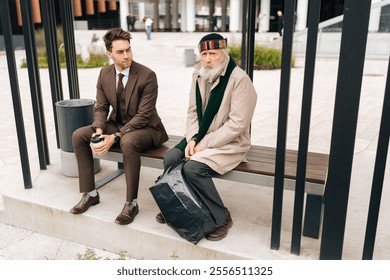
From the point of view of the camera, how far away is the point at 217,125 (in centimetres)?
317

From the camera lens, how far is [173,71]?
14.8m

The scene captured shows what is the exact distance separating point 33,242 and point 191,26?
39729mm

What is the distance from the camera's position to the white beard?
3.05 meters

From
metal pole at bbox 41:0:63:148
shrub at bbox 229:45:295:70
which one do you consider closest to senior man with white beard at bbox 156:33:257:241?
metal pole at bbox 41:0:63:148

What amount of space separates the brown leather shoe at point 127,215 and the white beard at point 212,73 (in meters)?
1.24

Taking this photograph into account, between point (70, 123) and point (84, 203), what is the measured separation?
1.07 m

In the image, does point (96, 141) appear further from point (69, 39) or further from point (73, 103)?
point (69, 39)

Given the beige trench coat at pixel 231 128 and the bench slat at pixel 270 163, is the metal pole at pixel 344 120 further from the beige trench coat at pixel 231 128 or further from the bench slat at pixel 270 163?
the beige trench coat at pixel 231 128

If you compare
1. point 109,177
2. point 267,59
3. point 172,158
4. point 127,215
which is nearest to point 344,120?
point 172,158

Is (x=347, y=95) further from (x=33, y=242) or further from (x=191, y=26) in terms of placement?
(x=191, y=26)

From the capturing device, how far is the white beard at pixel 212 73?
10.0 ft

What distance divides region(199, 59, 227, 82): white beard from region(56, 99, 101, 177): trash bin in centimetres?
160

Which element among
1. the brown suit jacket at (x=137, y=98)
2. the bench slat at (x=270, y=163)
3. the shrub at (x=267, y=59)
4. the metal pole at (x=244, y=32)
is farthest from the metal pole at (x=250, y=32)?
the shrub at (x=267, y=59)
